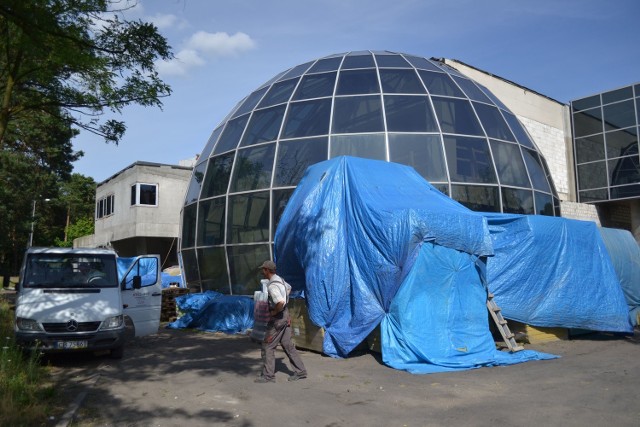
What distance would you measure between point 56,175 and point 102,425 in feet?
130

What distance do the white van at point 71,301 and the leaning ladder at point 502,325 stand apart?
661 centimetres

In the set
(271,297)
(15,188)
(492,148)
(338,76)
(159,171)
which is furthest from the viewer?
(15,188)

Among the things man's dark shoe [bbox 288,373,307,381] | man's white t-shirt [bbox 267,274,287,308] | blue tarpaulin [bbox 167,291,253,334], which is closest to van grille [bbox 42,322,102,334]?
man's white t-shirt [bbox 267,274,287,308]

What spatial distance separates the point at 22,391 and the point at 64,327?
2.52 metres

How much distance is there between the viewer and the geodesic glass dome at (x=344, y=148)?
42.9 ft

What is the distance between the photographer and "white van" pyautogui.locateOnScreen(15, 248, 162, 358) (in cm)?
849

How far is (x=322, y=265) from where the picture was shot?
9461 mm

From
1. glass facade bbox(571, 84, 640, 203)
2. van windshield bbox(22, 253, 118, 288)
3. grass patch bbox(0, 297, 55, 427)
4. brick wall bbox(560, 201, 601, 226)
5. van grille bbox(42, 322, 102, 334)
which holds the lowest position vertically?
grass patch bbox(0, 297, 55, 427)

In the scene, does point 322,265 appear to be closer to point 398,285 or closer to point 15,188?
point 398,285

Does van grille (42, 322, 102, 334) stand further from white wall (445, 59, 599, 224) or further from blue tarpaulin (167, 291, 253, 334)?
white wall (445, 59, 599, 224)

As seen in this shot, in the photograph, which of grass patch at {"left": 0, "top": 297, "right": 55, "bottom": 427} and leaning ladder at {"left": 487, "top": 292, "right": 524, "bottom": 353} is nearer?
grass patch at {"left": 0, "top": 297, "right": 55, "bottom": 427}

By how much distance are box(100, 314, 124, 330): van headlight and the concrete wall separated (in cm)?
1892

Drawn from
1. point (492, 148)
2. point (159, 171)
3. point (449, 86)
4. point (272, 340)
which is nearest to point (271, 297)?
point (272, 340)

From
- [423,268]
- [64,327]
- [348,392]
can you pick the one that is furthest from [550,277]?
[64,327]
